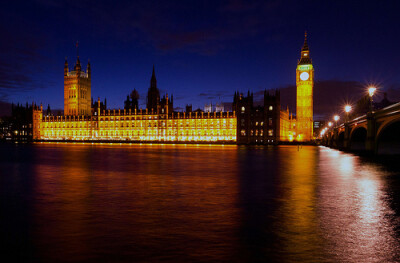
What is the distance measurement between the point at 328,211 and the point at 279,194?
158 inches

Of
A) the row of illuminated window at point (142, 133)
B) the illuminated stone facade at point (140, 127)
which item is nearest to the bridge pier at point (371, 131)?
the illuminated stone facade at point (140, 127)

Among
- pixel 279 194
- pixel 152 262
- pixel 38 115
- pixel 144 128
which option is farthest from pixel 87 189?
pixel 38 115

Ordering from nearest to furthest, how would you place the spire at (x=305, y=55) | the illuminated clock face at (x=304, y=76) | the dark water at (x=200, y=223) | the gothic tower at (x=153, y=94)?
the dark water at (x=200, y=223)
the illuminated clock face at (x=304, y=76)
the spire at (x=305, y=55)
the gothic tower at (x=153, y=94)

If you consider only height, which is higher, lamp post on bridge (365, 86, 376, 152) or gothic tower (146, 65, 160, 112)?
gothic tower (146, 65, 160, 112)

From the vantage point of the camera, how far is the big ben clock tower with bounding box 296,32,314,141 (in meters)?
151

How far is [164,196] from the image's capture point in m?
15.5

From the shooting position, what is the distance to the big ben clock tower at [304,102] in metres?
151

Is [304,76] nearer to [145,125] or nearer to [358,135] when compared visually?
[358,135]

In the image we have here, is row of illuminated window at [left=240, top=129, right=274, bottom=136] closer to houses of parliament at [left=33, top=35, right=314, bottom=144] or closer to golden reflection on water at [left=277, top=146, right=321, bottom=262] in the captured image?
houses of parliament at [left=33, top=35, right=314, bottom=144]

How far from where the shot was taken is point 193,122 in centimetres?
16500

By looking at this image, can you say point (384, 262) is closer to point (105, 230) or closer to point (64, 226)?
point (105, 230)

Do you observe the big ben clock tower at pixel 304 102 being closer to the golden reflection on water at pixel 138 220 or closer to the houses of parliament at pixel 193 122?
the houses of parliament at pixel 193 122

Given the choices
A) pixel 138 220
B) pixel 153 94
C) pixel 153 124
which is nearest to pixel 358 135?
pixel 153 124

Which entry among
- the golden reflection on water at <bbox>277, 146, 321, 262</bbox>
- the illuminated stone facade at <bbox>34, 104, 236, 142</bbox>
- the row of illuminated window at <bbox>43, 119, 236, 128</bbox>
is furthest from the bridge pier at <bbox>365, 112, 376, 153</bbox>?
the row of illuminated window at <bbox>43, 119, 236, 128</bbox>
